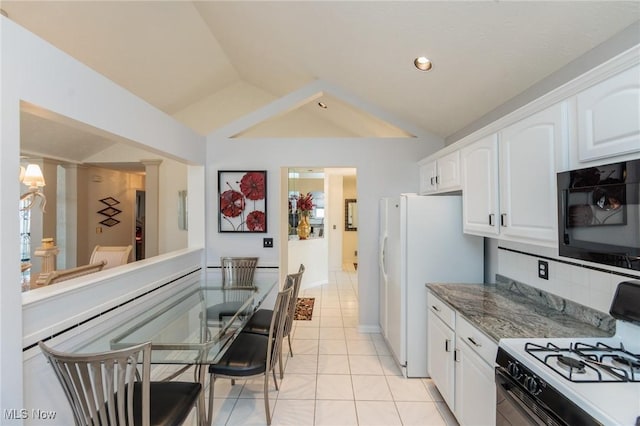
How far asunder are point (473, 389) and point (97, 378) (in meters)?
1.92

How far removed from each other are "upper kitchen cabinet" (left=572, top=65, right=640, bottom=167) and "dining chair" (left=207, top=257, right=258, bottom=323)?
222cm

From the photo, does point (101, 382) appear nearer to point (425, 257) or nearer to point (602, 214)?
point (602, 214)

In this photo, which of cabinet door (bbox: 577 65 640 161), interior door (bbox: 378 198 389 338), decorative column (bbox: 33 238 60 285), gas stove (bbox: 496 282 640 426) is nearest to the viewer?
gas stove (bbox: 496 282 640 426)

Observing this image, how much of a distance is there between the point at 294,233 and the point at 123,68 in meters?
3.73

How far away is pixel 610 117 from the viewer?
1166mm

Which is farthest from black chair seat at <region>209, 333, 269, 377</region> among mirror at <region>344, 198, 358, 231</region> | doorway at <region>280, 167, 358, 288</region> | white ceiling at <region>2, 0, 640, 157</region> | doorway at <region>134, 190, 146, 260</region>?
mirror at <region>344, 198, 358, 231</region>

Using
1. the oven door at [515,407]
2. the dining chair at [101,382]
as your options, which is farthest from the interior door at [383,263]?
the dining chair at [101,382]

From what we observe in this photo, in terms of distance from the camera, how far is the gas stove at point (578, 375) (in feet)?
3.16

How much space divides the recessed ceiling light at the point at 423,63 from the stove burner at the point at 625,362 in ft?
6.97

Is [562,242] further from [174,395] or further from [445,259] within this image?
[174,395]

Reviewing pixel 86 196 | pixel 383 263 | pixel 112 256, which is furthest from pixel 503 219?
pixel 86 196

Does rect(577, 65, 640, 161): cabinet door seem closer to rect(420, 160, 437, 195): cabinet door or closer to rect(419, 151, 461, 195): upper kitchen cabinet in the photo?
rect(419, 151, 461, 195): upper kitchen cabinet

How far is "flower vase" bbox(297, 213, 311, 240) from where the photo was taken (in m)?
5.68

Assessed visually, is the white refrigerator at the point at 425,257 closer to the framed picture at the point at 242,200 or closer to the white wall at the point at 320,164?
the white wall at the point at 320,164
